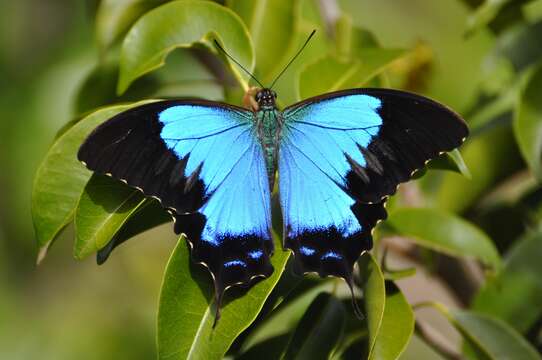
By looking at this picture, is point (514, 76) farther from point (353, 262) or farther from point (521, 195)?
point (353, 262)

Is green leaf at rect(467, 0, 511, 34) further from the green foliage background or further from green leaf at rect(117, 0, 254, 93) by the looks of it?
green leaf at rect(117, 0, 254, 93)

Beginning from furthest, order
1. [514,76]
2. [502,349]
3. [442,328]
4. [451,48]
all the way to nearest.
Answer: [442,328], [451,48], [514,76], [502,349]

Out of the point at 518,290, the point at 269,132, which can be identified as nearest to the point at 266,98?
the point at 269,132

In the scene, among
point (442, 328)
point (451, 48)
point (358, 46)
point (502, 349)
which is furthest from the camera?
point (442, 328)

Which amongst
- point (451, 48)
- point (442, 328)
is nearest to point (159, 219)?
point (451, 48)

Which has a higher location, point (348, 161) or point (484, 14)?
point (484, 14)

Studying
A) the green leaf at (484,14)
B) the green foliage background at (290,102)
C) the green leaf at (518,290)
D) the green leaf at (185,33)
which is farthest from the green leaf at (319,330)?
the green leaf at (484,14)

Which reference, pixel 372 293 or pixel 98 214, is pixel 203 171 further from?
pixel 372 293
